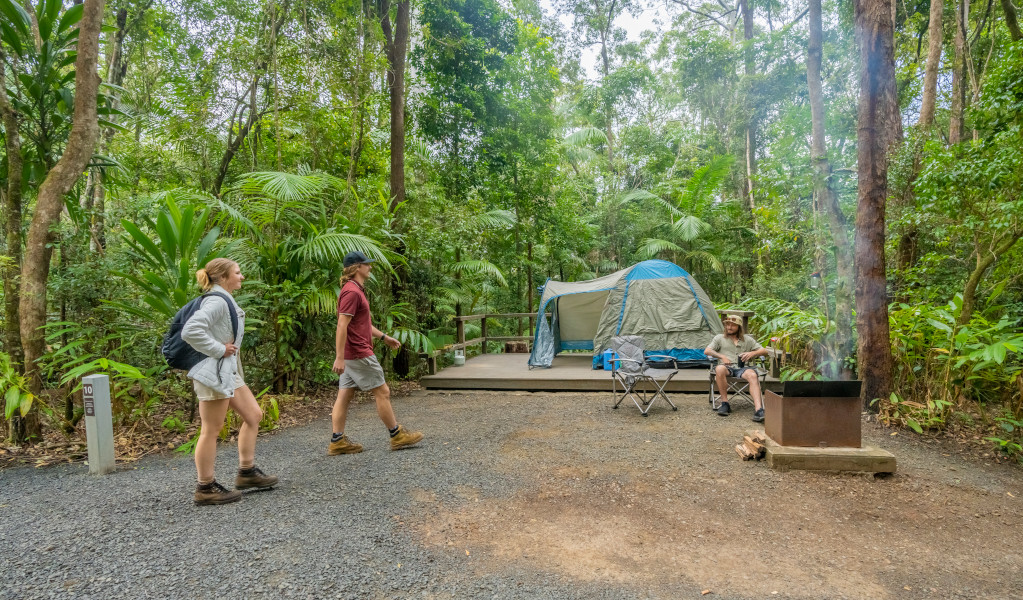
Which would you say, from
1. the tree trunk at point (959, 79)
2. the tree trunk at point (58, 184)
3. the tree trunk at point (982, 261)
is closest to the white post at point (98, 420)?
the tree trunk at point (58, 184)

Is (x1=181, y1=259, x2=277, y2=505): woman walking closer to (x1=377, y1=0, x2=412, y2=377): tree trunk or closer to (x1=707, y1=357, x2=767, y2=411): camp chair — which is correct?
(x1=377, y1=0, x2=412, y2=377): tree trunk

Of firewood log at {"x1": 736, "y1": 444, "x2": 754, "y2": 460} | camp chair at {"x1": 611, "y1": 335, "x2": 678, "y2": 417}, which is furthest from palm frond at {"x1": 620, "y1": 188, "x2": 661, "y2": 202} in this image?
firewood log at {"x1": 736, "y1": 444, "x2": 754, "y2": 460}

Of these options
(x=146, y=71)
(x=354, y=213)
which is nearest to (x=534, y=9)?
(x=146, y=71)

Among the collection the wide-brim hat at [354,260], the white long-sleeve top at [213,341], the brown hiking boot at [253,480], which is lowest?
the brown hiking boot at [253,480]

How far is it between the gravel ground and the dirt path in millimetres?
12

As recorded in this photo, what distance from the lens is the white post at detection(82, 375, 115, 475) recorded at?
346 cm

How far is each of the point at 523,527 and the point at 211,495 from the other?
1890 millimetres

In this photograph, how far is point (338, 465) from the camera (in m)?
3.72

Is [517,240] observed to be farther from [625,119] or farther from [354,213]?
[625,119]

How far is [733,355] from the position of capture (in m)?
5.34

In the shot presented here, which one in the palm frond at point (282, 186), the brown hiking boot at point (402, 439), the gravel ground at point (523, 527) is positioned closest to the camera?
the gravel ground at point (523, 527)

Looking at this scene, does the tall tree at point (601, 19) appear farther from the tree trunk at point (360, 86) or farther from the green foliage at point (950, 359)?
the green foliage at point (950, 359)

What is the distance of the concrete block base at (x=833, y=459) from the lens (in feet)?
11.2

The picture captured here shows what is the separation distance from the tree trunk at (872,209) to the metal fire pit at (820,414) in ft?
5.42
